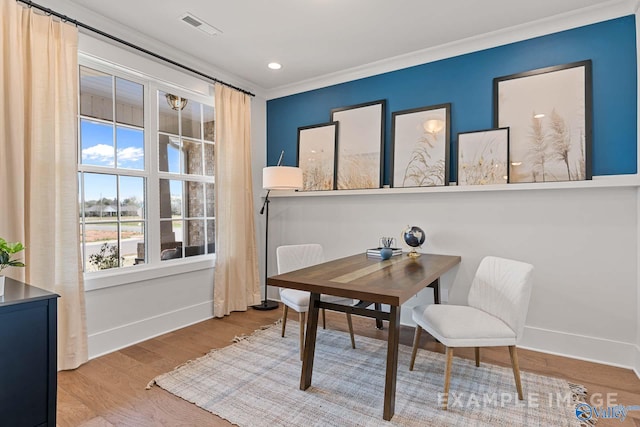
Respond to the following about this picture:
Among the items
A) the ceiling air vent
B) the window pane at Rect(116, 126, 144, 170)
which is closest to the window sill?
the window pane at Rect(116, 126, 144, 170)

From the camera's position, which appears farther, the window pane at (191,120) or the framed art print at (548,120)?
the window pane at (191,120)

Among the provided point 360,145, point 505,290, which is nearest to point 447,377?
point 505,290

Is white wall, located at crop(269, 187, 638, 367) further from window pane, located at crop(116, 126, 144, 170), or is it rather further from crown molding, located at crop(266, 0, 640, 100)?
window pane, located at crop(116, 126, 144, 170)

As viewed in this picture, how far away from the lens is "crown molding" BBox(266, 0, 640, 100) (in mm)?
2525

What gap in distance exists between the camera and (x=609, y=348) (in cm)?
254

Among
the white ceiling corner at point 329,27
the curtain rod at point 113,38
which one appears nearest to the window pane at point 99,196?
the curtain rod at point 113,38

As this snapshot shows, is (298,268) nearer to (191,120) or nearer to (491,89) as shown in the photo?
(191,120)

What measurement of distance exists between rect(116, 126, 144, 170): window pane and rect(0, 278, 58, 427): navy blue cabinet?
1.65 metres

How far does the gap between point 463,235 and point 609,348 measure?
4.30 ft

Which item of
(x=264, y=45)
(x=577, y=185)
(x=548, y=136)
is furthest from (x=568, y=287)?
(x=264, y=45)

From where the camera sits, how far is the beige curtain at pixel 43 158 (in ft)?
7.00

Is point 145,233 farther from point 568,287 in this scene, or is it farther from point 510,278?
point 568,287

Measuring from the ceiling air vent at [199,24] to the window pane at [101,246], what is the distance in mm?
1798

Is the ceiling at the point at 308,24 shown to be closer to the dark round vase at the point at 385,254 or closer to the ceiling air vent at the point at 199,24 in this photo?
the ceiling air vent at the point at 199,24
